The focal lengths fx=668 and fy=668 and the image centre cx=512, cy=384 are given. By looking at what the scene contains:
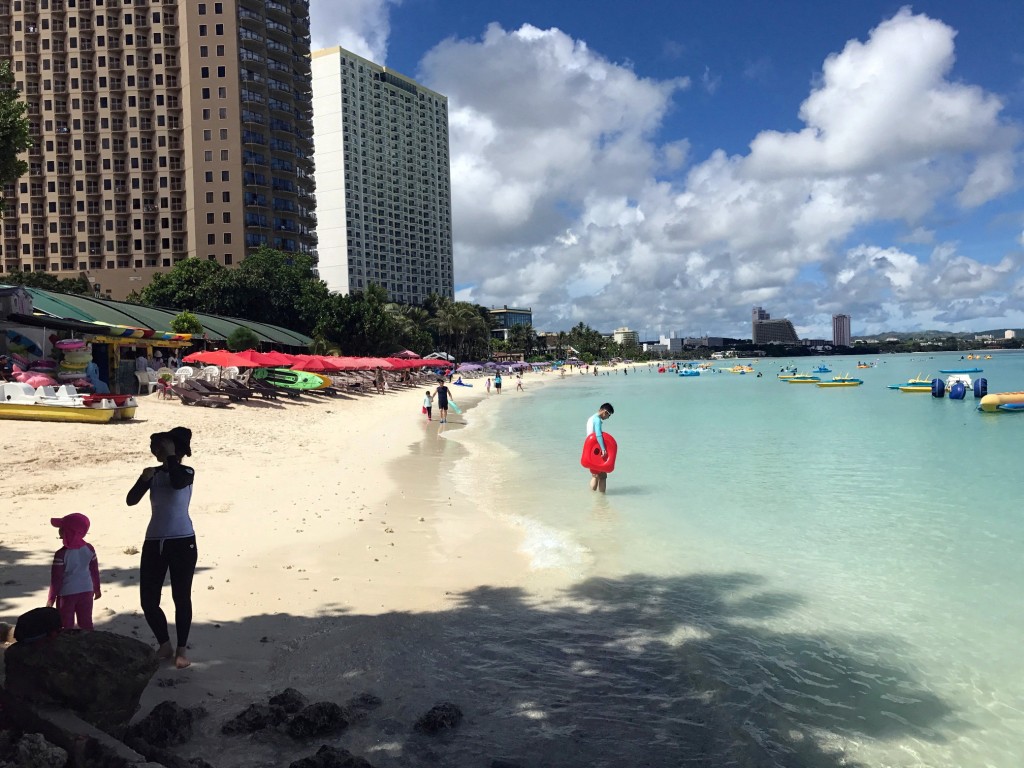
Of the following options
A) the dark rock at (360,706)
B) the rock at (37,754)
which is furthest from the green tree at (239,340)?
the rock at (37,754)

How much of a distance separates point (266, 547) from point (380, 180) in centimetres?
14766

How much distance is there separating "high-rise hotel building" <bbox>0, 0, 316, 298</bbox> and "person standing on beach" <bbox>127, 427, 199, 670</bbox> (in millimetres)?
78576

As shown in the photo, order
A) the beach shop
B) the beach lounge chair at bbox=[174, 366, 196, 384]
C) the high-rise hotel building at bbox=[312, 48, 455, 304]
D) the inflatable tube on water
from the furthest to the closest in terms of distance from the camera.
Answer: the high-rise hotel building at bbox=[312, 48, 455, 304]
the beach lounge chair at bbox=[174, 366, 196, 384]
the beach shop
the inflatable tube on water

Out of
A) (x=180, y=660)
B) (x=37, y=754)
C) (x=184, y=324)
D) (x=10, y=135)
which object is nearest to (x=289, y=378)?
(x=184, y=324)

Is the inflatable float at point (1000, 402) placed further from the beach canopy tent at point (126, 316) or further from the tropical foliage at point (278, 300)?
the tropical foliage at point (278, 300)

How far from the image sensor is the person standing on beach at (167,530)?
4781 millimetres

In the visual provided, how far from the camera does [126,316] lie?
3475 centimetres

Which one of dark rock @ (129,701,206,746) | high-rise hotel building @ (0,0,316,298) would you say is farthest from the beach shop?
high-rise hotel building @ (0,0,316,298)

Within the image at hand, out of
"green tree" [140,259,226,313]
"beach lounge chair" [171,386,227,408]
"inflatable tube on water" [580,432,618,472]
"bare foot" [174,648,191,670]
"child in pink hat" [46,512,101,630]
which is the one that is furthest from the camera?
"green tree" [140,259,226,313]

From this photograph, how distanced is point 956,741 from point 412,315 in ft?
319

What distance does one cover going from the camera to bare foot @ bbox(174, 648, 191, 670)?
4.98 metres

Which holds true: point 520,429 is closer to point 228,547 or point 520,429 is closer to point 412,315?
point 228,547

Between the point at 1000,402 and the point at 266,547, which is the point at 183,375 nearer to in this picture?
the point at 266,547

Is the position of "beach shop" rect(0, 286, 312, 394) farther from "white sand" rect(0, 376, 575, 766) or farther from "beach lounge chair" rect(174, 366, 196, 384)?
"white sand" rect(0, 376, 575, 766)
